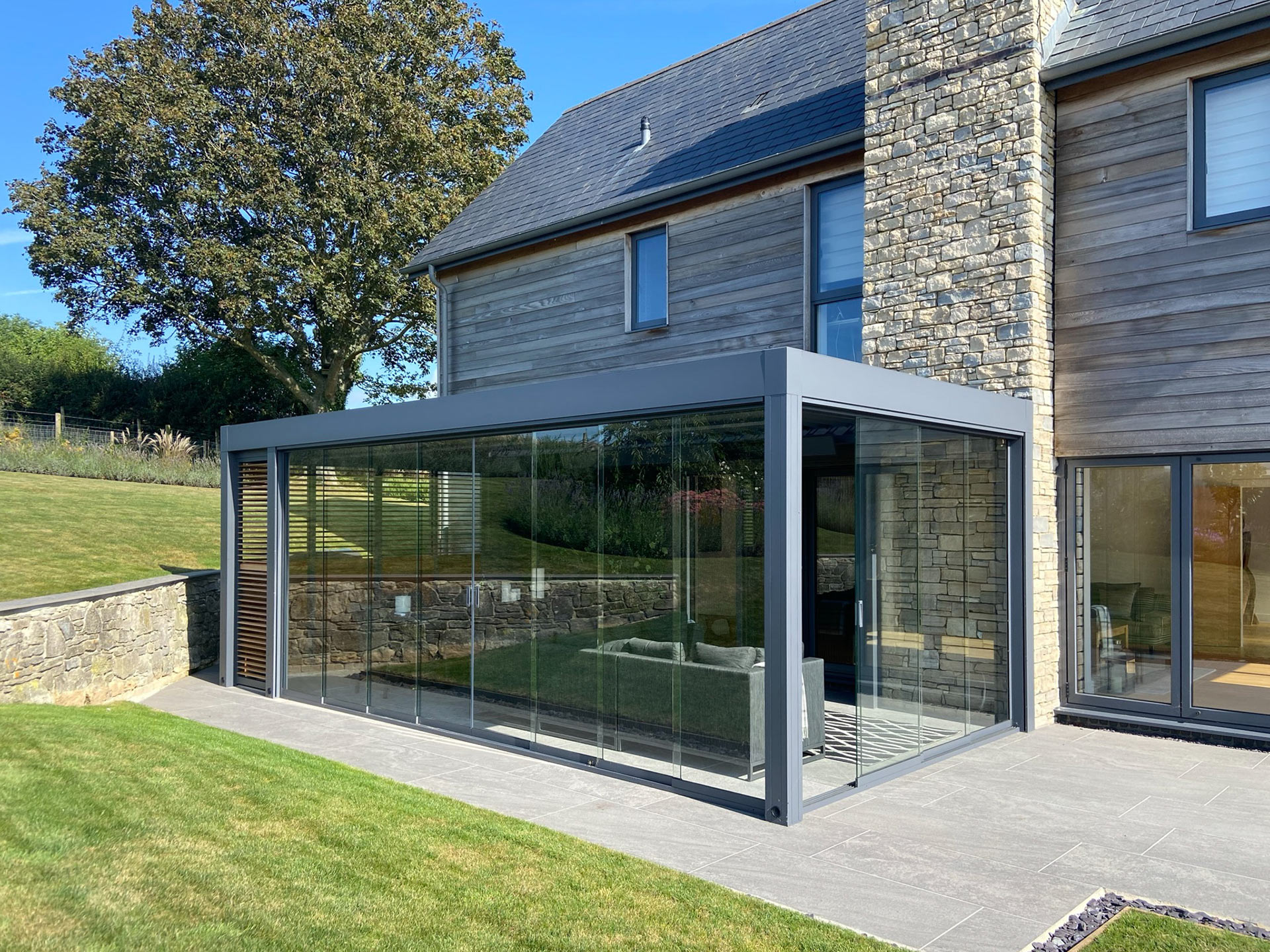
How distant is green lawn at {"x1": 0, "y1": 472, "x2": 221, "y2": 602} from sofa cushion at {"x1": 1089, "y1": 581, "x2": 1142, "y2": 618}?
10.8 meters

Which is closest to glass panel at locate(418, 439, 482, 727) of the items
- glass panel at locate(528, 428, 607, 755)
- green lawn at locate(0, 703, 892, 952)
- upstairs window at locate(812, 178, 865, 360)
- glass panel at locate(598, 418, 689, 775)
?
glass panel at locate(528, 428, 607, 755)

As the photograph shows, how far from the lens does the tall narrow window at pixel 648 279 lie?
12.3 metres

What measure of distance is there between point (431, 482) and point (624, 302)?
15.3 ft

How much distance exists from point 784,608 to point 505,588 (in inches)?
116

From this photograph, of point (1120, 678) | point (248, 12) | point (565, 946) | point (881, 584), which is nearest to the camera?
point (565, 946)

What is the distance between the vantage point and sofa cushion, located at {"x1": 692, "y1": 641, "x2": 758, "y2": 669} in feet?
21.2

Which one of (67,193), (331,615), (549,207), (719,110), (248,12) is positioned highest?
(248,12)

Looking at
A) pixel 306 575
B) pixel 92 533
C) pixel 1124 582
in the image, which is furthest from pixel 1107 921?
pixel 92 533

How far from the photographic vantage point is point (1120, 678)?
8.41m

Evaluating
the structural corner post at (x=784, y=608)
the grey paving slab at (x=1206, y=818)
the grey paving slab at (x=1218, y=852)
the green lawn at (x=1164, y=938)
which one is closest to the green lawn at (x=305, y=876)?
the green lawn at (x=1164, y=938)

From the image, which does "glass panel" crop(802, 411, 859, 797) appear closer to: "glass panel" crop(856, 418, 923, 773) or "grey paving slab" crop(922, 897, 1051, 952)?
"glass panel" crop(856, 418, 923, 773)

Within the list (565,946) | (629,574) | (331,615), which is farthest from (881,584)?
(331,615)

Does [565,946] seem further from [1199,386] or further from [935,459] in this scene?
[1199,386]

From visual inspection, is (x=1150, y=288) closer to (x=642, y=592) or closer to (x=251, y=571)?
(x=642, y=592)
